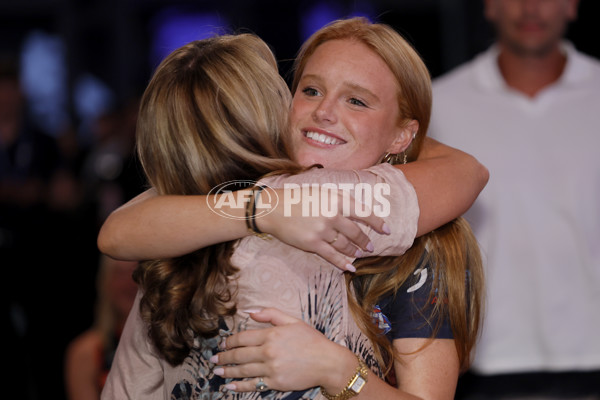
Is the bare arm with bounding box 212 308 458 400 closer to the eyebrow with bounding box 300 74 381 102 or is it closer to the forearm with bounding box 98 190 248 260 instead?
the forearm with bounding box 98 190 248 260

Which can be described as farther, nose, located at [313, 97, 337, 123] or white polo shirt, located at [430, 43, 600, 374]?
white polo shirt, located at [430, 43, 600, 374]

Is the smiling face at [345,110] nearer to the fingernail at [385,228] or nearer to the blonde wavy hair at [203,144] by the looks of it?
the blonde wavy hair at [203,144]

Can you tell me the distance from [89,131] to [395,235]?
8.42 m

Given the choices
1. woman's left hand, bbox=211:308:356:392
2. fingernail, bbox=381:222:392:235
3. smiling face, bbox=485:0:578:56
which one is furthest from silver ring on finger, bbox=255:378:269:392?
smiling face, bbox=485:0:578:56

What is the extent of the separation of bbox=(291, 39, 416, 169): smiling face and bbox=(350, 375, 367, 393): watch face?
1.75 feet

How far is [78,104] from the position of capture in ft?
31.3

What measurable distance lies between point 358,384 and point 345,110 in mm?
666

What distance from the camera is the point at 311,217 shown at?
58.2 inches

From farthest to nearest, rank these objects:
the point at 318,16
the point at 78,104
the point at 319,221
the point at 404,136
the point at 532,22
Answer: the point at 78,104 → the point at 318,16 → the point at 532,22 → the point at 404,136 → the point at 319,221

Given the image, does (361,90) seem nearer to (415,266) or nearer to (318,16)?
(415,266)

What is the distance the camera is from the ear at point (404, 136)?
1961 millimetres

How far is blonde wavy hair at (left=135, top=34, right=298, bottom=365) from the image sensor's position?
1.55 m

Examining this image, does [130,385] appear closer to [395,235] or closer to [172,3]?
[395,235]

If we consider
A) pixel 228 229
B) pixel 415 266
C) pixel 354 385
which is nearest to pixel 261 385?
pixel 354 385
